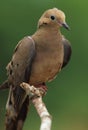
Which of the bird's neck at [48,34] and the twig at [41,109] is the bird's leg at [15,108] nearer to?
the bird's neck at [48,34]

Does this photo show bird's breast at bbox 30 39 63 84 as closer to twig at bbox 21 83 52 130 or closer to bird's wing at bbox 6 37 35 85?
bird's wing at bbox 6 37 35 85

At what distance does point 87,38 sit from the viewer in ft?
41.1

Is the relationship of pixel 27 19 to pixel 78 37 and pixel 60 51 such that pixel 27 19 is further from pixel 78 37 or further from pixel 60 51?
pixel 60 51

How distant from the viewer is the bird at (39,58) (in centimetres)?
490

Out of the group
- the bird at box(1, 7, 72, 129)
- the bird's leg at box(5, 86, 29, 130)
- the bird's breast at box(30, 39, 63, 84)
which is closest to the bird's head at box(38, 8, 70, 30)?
the bird at box(1, 7, 72, 129)

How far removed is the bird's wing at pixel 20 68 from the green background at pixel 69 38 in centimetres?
650

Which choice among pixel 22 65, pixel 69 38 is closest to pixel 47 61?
pixel 22 65

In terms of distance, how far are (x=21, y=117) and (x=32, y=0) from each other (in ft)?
23.7

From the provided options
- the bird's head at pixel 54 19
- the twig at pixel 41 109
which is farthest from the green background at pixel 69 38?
the twig at pixel 41 109

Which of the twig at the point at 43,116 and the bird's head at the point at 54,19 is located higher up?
the bird's head at the point at 54,19

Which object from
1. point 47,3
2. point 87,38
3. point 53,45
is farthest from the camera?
point 87,38

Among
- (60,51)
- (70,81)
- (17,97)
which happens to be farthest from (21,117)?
(70,81)

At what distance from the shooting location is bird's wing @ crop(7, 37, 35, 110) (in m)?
4.98

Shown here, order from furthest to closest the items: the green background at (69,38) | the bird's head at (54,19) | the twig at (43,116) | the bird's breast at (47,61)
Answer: the green background at (69,38) < the bird's breast at (47,61) < the bird's head at (54,19) < the twig at (43,116)
